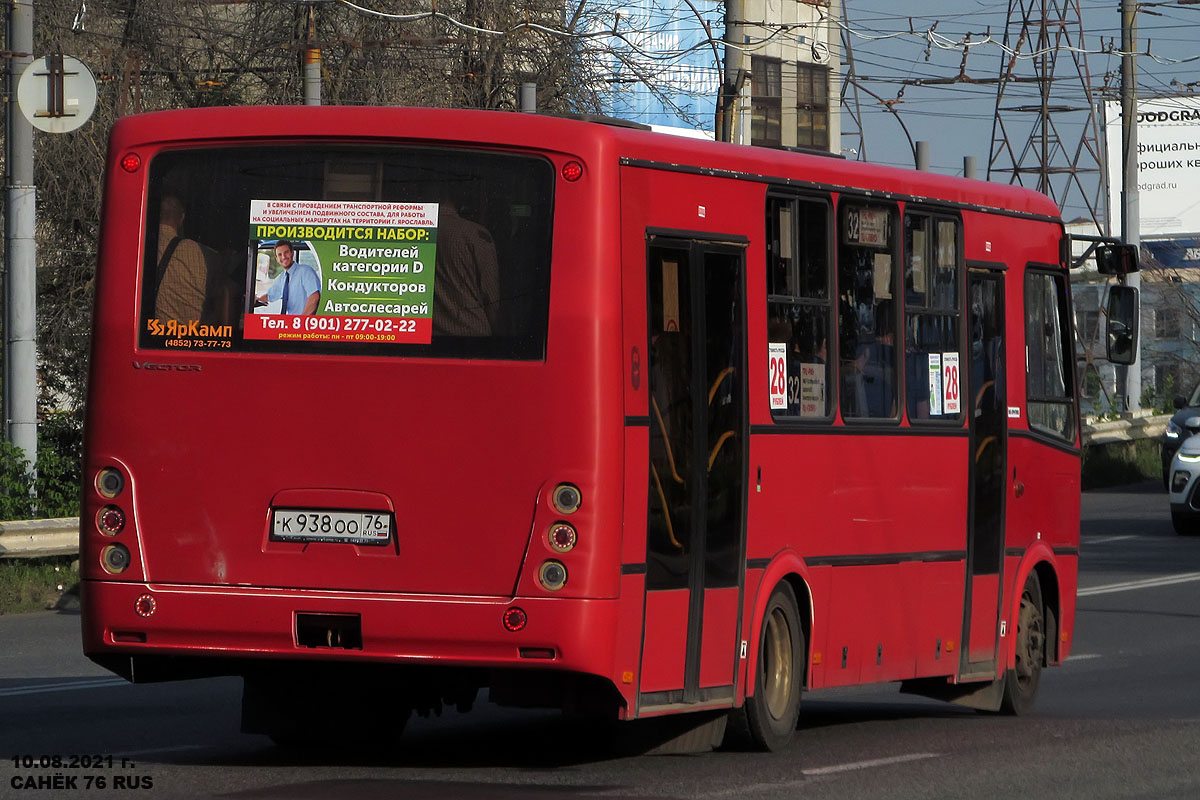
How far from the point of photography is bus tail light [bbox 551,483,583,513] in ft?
28.9

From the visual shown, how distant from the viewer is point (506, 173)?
Answer: 903cm

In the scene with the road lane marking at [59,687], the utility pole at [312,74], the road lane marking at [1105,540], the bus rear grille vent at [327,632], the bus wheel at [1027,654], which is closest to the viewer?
the bus rear grille vent at [327,632]

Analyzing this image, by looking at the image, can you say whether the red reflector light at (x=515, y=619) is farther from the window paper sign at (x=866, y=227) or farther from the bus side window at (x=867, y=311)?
the window paper sign at (x=866, y=227)

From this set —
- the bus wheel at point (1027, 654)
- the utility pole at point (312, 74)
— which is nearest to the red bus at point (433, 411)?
the bus wheel at point (1027, 654)

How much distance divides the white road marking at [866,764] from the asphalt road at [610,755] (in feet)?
0.04

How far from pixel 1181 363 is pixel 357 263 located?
2416 inches

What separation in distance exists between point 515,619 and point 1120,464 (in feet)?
95.8

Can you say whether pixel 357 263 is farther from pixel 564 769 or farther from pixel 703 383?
pixel 564 769

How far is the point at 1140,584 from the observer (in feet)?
70.3

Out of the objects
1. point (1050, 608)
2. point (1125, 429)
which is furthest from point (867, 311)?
point (1125, 429)

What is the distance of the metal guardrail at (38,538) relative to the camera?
18.3 m

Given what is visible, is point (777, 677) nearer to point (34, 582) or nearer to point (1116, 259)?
point (1116, 259)

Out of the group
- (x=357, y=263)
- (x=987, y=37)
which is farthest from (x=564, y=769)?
(x=987, y=37)

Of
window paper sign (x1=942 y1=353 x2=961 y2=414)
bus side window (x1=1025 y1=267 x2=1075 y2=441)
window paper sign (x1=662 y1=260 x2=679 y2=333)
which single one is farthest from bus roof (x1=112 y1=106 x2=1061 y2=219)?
bus side window (x1=1025 y1=267 x2=1075 y2=441)
